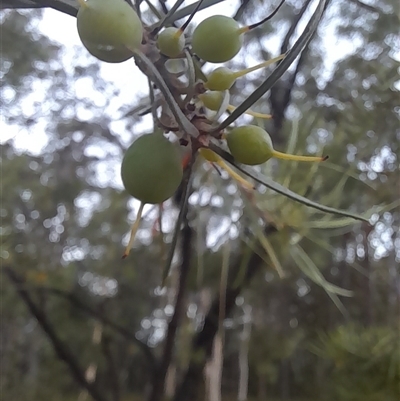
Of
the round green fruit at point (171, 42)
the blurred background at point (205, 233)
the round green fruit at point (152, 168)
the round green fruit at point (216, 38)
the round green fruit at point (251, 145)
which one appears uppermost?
the round green fruit at point (216, 38)

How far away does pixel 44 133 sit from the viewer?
0.60 meters

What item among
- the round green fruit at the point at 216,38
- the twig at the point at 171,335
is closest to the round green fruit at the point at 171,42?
the round green fruit at the point at 216,38

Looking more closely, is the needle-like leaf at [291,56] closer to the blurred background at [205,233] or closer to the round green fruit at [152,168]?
the round green fruit at [152,168]

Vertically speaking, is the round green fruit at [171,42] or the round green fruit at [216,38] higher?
the round green fruit at [216,38]

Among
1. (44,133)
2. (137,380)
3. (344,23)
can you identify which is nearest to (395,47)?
(344,23)

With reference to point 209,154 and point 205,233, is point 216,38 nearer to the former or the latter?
point 209,154

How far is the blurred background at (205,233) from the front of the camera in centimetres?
39

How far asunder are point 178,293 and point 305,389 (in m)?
0.64

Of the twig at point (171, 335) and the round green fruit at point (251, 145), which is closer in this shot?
the round green fruit at point (251, 145)

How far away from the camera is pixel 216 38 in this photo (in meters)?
0.10

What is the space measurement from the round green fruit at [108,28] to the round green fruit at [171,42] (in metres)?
0.01

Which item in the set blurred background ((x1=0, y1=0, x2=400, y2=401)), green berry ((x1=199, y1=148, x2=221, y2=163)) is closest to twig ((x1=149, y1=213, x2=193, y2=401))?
blurred background ((x1=0, y1=0, x2=400, y2=401))

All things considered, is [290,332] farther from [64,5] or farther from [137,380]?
[64,5]

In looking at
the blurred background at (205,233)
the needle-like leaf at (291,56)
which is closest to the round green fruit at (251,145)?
the needle-like leaf at (291,56)
